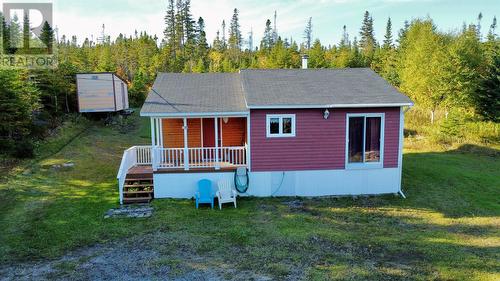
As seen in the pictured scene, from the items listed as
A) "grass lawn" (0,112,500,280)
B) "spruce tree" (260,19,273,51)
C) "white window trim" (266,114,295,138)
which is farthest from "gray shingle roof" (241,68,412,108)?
"spruce tree" (260,19,273,51)

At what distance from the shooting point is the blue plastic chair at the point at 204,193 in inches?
461

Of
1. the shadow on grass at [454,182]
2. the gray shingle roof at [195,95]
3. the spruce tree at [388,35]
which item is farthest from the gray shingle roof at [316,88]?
the spruce tree at [388,35]

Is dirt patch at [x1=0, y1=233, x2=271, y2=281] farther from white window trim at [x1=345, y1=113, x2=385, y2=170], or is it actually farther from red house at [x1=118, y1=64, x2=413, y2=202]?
white window trim at [x1=345, y1=113, x2=385, y2=170]

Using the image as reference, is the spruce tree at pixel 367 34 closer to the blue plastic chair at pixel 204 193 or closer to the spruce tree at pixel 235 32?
the spruce tree at pixel 235 32

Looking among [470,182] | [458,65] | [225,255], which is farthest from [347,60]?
[225,255]

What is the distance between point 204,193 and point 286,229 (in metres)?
3.14

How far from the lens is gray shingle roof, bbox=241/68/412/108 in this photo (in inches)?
490

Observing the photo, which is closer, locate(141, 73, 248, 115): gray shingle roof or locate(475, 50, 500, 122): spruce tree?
A: locate(141, 73, 248, 115): gray shingle roof

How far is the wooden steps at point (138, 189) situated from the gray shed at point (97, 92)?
15731 millimetres

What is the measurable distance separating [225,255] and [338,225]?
3.55 meters

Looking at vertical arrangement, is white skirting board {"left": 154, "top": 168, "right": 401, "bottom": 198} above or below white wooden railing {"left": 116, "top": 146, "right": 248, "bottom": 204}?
below

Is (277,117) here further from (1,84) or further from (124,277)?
(1,84)

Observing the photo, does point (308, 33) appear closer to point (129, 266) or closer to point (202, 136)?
point (202, 136)
